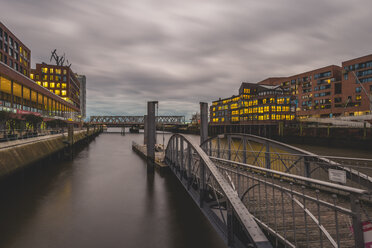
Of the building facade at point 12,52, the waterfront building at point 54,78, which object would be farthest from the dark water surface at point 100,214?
the waterfront building at point 54,78

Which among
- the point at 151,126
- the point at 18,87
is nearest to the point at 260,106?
the point at 151,126

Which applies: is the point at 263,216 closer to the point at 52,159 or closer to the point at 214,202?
the point at 214,202

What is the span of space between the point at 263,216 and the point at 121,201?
12.6 meters

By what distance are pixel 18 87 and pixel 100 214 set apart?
4540 cm

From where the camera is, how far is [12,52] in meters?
62.2

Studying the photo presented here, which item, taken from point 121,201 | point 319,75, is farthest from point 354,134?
point 319,75

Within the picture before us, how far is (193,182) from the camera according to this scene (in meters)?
11.3

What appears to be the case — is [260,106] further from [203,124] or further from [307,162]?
[307,162]

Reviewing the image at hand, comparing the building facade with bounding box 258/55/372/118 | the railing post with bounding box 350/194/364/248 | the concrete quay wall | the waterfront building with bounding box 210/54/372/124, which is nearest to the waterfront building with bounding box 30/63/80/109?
the concrete quay wall

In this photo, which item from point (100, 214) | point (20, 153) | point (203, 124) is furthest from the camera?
point (203, 124)

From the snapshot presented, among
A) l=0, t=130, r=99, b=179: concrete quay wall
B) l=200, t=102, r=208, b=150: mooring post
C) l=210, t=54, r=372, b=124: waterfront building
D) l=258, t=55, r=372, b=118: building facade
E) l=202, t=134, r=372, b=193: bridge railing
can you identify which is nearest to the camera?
l=202, t=134, r=372, b=193: bridge railing

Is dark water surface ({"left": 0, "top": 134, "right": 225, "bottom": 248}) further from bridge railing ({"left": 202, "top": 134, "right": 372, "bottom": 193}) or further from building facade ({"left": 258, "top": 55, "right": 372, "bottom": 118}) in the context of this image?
building facade ({"left": 258, "top": 55, "right": 372, "bottom": 118})

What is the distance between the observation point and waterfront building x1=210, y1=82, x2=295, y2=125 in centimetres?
9288

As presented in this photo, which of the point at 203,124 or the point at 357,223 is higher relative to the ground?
the point at 203,124
